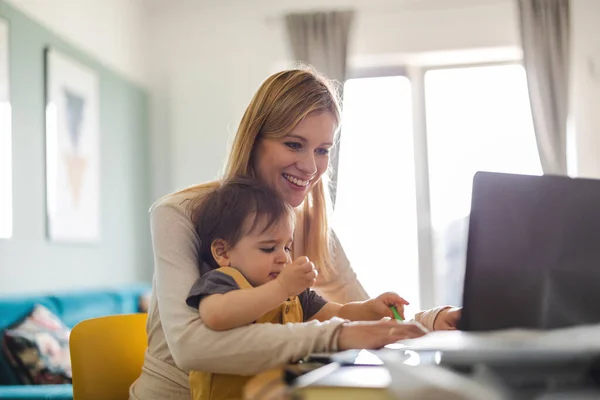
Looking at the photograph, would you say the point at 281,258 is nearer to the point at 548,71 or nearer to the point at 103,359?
the point at 103,359

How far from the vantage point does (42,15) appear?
3.66m

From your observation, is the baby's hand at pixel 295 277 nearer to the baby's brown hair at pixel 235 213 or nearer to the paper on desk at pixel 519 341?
the baby's brown hair at pixel 235 213

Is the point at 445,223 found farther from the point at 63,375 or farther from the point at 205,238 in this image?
the point at 205,238

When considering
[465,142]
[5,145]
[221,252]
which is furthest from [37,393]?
[465,142]

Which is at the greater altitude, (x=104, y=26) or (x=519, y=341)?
(x=104, y=26)

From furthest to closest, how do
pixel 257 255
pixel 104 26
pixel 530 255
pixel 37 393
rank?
1. pixel 104 26
2. pixel 37 393
3. pixel 257 255
4. pixel 530 255

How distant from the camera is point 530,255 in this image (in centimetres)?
76

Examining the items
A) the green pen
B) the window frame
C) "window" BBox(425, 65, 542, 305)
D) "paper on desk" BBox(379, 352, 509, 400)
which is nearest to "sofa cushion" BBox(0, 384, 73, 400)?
the green pen

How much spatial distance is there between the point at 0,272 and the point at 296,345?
2.61 metres

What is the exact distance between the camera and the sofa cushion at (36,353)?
2645 mm

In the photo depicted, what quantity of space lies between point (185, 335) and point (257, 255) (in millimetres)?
232

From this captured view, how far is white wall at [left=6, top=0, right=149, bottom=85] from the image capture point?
3745 millimetres

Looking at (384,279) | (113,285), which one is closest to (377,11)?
(384,279)

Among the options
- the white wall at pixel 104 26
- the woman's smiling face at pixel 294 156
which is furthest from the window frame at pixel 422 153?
the woman's smiling face at pixel 294 156
